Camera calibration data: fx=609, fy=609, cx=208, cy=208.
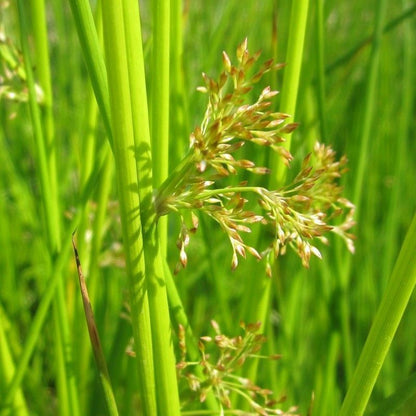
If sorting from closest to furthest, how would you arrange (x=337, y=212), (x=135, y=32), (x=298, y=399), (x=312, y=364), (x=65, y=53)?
(x=135, y=32) < (x=337, y=212) < (x=298, y=399) < (x=312, y=364) < (x=65, y=53)

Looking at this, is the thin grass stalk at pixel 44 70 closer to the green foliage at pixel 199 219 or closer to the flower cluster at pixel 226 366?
the green foliage at pixel 199 219

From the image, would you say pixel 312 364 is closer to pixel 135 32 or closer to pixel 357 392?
pixel 357 392

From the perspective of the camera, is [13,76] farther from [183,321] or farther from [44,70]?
[183,321]

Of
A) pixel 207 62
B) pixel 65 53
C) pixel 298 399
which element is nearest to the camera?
pixel 207 62

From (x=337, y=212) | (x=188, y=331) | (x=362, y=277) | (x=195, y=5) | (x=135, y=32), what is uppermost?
(x=195, y=5)

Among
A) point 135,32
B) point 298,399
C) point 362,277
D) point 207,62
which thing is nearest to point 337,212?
point 135,32

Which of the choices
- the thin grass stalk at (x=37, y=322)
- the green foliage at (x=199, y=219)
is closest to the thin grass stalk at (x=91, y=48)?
the green foliage at (x=199, y=219)
